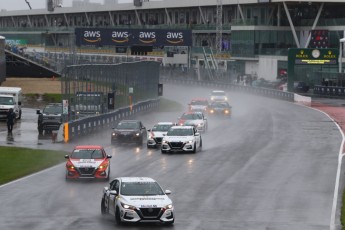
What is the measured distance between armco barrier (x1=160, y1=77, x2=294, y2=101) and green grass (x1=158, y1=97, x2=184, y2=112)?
14.5 metres

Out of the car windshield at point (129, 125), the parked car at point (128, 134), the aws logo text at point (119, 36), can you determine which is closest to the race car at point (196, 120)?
the car windshield at point (129, 125)

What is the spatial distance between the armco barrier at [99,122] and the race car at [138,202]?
27990 mm

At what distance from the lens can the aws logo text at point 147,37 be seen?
11569 centimetres

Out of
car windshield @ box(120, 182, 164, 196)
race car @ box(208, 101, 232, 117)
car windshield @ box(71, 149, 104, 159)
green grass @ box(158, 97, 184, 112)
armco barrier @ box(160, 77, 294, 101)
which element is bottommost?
green grass @ box(158, 97, 184, 112)

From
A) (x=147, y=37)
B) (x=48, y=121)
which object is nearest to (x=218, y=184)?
(x=48, y=121)

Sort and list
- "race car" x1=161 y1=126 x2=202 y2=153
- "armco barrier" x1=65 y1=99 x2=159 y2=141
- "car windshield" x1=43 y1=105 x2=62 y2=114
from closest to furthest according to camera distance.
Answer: "race car" x1=161 y1=126 x2=202 y2=153, "armco barrier" x1=65 y1=99 x2=159 y2=141, "car windshield" x1=43 y1=105 x2=62 y2=114

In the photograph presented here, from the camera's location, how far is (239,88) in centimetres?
12150

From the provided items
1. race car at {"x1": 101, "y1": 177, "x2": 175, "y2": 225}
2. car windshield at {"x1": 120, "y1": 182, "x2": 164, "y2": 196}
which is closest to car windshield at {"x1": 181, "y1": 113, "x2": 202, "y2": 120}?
race car at {"x1": 101, "y1": 177, "x2": 175, "y2": 225}

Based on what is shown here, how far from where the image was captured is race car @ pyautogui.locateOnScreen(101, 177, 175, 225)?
25078 mm

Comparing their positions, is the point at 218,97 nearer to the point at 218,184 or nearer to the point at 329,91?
the point at 329,91

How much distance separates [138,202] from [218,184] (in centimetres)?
1012

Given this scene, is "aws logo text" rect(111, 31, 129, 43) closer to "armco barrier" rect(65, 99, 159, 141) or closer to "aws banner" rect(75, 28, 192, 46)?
"aws banner" rect(75, 28, 192, 46)

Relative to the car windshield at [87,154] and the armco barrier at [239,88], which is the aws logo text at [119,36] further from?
the car windshield at [87,154]

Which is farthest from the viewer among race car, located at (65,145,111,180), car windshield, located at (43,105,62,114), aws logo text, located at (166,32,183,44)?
aws logo text, located at (166,32,183,44)
